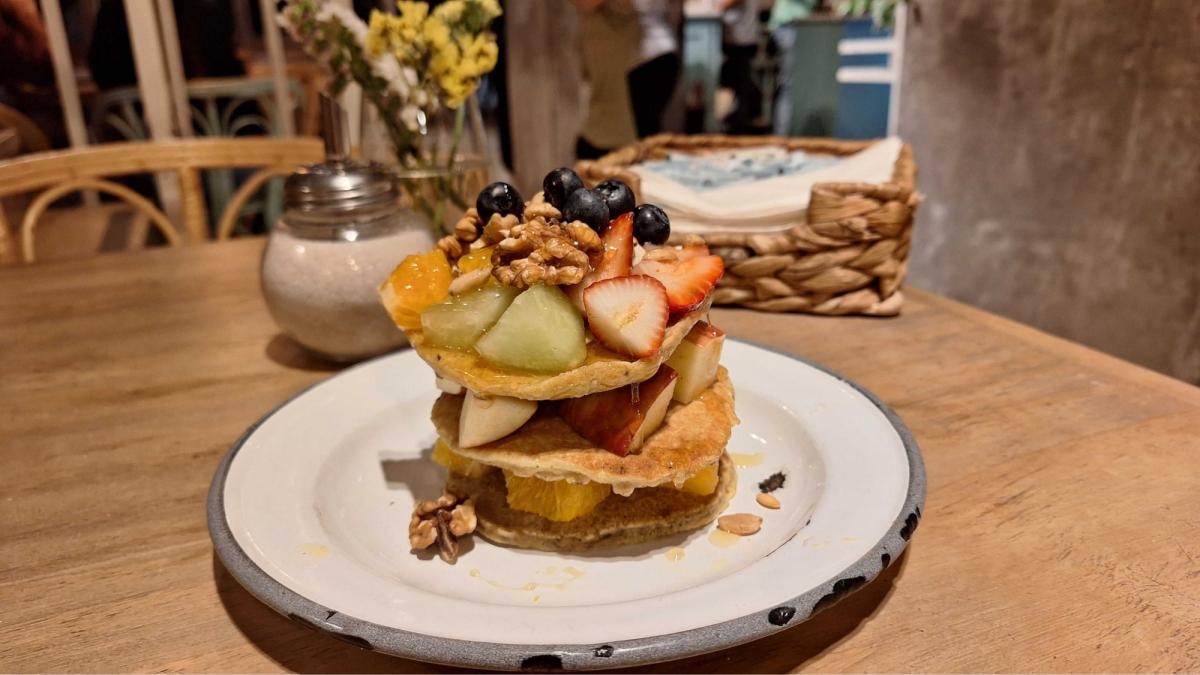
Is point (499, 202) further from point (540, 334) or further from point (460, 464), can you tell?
point (460, 464)

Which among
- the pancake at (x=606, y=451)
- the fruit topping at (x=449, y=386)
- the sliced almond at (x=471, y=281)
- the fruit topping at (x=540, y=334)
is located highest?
the sliced almond at (x=471, y=281)

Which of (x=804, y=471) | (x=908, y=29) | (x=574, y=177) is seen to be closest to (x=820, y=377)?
(x=804, y=471)

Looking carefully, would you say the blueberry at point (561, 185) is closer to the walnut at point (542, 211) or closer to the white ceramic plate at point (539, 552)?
the walnut at point (542, 211)

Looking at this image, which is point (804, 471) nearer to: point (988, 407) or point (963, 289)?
point (988, 407)

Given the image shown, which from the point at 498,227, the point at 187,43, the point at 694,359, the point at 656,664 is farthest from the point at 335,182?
the point at 187,43

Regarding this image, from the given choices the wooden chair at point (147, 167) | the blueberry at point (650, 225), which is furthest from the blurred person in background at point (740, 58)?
the blueberry at point (650, 225)

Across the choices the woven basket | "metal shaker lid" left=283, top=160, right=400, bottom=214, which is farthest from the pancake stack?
the woven basket

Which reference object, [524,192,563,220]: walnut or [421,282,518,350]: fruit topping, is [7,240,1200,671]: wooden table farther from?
[524,192,563,220]: walnut
